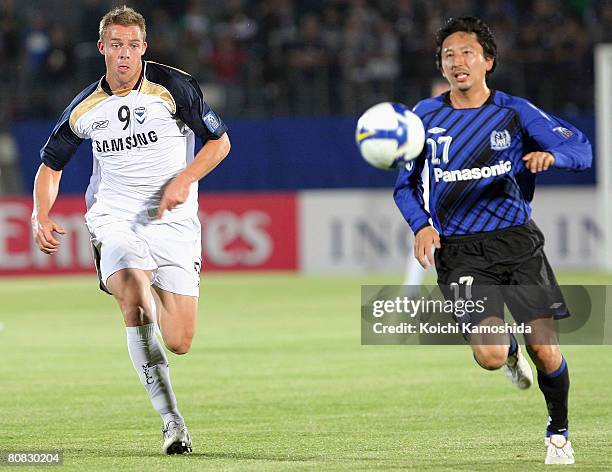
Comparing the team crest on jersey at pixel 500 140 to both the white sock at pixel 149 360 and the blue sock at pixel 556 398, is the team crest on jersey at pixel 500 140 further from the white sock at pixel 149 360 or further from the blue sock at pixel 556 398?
the white sock at pixel 149 360

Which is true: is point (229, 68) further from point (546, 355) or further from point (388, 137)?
point (546, 355)

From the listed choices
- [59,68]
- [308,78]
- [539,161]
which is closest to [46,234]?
[539,161]

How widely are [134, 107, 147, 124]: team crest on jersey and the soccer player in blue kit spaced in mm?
1473

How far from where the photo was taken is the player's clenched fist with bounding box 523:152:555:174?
6.73 m

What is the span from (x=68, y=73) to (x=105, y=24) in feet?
48.5

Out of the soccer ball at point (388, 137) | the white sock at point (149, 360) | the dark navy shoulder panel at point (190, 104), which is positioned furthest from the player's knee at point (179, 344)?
the soccer ball at point (388, 137)

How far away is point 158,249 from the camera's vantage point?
26.2 ft

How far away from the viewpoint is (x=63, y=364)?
40.4 feet

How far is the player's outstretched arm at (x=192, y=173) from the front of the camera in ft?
24.8

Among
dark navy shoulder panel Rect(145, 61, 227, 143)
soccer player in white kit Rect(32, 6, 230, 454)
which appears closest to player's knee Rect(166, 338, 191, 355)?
soccer player in white kit Rect(32, 6, 230, 454)

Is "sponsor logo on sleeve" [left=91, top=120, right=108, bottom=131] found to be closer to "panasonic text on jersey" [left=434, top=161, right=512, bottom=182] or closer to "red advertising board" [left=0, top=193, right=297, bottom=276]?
"panasonic text on jersey" [left=434, top=161, right=512, bottom=182]

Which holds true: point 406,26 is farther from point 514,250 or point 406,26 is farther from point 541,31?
point 514,250

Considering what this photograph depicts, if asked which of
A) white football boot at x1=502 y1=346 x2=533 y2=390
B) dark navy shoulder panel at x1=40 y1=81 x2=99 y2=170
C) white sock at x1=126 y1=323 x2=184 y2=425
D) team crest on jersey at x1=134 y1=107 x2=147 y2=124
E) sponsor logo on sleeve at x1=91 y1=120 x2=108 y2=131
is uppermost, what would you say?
team crest on jersey at x1=134 y1=107 x2=147 y2=124

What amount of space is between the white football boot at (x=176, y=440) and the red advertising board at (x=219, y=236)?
48.3 feet
